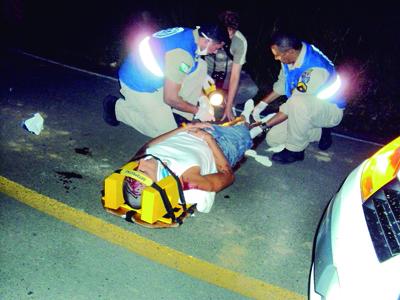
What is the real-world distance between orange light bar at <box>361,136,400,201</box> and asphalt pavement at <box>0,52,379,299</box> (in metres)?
0.90

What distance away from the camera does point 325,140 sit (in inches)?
194

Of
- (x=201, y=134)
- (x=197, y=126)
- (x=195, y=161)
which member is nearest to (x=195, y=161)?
(x=195, y=161)

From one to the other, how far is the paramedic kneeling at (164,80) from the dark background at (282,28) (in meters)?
2.37

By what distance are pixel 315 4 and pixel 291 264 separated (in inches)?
249

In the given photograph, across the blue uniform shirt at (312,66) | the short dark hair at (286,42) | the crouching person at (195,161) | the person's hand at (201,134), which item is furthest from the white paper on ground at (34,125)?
the blue uniform shirt at (312,66)

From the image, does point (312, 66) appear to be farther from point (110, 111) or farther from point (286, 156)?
point (110, 111)

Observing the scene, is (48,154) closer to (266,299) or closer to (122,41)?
(266,299)

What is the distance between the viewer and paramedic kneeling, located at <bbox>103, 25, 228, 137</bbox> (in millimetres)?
4004

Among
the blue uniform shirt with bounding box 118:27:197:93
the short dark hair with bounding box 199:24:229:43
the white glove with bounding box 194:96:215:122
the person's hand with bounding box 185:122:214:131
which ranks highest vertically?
the short dark hair with bounding box 199:24:229:43

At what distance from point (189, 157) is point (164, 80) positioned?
1.23m

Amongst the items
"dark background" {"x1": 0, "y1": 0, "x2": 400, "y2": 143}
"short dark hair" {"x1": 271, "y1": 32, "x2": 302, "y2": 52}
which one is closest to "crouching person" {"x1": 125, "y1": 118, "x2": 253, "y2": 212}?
"short dark hair" {"x1": 271, "y1": 32, "x2": 302, "y2": 52}

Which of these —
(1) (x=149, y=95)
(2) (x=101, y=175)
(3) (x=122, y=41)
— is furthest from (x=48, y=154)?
(3) (x=122, y=41)

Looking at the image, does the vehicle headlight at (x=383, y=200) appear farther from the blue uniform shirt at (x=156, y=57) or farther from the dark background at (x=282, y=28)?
the dark background at (x=282, y=28)

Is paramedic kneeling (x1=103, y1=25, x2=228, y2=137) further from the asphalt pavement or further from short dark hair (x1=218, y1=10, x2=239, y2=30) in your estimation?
short dark hair (x1=218, y1=10, x2=239, y2=30)
